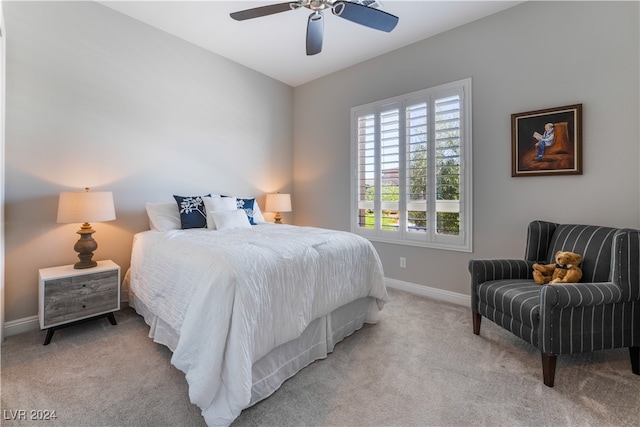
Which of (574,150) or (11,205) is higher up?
(574,150)

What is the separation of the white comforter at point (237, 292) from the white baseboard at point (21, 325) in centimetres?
85

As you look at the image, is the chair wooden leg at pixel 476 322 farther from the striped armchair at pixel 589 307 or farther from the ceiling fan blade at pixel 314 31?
the ceiling fan blade at pixel 314 31

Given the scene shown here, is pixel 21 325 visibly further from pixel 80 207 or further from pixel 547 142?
pixel 547 142

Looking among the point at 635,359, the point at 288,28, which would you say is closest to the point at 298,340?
the point at 635,359

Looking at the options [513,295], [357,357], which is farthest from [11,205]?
[513,295]

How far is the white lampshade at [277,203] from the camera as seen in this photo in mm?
4070

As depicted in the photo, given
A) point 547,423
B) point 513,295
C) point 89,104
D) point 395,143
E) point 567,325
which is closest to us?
point 547,423

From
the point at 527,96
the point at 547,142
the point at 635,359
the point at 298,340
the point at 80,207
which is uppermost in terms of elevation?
the point at 527,96

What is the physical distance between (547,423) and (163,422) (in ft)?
6.54

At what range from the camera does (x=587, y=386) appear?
1.70 meters

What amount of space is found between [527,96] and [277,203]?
10.2ft

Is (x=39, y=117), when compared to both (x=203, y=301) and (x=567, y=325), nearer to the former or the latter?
(x=203, y=301)

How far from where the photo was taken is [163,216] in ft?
9.43

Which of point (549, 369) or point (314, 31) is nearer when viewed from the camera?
point (549, 369)
